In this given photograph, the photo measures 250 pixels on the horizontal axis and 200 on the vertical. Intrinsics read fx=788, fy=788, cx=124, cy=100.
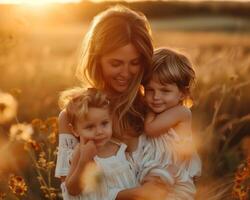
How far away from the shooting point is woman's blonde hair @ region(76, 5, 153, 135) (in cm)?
462

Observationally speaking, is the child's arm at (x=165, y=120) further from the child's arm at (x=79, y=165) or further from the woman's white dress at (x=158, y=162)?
the child's arm at (x=79, y=165)

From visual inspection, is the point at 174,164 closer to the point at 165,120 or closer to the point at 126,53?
the point at 165,120

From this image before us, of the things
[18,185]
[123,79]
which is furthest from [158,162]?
[18,185]

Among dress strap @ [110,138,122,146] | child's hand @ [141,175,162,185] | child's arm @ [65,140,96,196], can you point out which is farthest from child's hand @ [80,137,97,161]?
child's hand @ [141,175,162,185]

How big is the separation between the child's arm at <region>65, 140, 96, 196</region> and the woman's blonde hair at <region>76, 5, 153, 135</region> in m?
0.31

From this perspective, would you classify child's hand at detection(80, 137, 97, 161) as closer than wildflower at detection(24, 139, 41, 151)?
Yes

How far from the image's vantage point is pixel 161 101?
15.0 ft

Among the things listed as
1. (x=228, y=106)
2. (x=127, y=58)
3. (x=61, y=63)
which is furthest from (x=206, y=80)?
(x=127, y=58)

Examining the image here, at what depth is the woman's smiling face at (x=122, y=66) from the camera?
459 cm

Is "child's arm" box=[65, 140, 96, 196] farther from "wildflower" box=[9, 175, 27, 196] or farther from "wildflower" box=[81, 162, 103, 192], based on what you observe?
"wildflower" box=[9, 175, 27, 196]

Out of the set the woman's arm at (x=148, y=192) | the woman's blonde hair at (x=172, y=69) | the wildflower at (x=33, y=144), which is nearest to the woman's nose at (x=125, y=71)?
the woman's blonde hair at (x=172, y=69)

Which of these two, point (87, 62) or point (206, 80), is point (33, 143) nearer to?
point (87, 62)

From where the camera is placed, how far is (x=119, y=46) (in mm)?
4590

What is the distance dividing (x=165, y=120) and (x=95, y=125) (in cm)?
44
